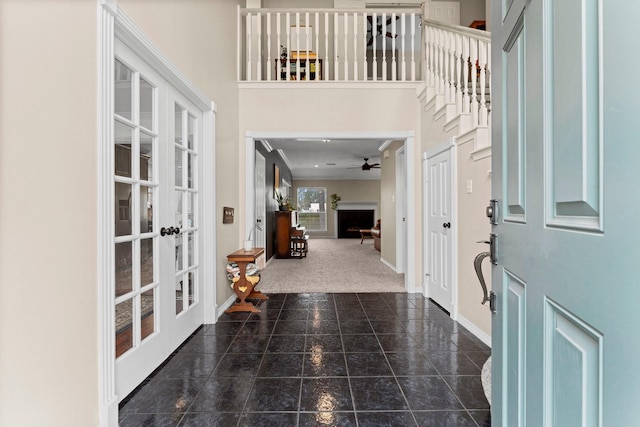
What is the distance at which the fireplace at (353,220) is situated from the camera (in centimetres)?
1252

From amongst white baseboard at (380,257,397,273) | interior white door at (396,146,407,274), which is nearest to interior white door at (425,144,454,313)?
interior white door at (396,146,407,274)

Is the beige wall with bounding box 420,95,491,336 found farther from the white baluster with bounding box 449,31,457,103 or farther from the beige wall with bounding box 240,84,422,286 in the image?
the beige wall with bounding box 240,84,422,286

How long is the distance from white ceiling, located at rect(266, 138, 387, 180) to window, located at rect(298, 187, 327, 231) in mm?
585

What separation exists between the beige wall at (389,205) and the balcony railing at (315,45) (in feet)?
4.46

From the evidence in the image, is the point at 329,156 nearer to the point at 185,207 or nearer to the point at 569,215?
the point at 185,207

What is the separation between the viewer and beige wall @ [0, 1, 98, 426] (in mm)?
1037

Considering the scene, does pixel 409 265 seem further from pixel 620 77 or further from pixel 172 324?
pixel 620 77

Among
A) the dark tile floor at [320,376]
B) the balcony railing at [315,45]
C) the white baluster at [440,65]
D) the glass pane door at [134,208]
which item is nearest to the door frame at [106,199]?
the glass pane door at [134,208]

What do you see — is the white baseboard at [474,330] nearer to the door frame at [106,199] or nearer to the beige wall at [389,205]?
the door frame at [106,199]

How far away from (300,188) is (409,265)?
911cm

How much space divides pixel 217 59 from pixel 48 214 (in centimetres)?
241

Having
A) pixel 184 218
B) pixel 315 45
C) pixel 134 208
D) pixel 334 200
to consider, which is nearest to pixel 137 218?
pixel 134 208

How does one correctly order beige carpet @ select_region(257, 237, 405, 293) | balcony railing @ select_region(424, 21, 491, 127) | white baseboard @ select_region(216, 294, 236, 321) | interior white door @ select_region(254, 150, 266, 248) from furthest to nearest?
interior white door @ select_region(254, 150, 266, 248), beige carpet @ select_region(257, 237, 405, 293), white baseboard @ select_region(216, 294, 236, 321), balcony railing @ select_region(424, 21, 491, 127)

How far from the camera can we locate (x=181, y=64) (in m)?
2.34
